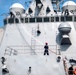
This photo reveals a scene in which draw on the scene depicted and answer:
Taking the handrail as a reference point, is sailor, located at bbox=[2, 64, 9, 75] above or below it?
below

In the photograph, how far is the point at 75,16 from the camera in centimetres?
1551

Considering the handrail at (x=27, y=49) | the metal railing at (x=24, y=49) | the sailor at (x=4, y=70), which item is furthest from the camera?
the handrail at (x=27, y=49)

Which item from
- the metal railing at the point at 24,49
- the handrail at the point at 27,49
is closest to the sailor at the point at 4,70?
the metal railing at the point at 24,49

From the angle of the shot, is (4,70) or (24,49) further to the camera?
(24,49)

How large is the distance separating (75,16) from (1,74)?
18.3 ft

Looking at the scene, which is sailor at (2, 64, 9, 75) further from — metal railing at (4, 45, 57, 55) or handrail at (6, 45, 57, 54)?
handrail at (6, 45, 57, 54)

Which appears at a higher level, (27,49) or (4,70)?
(27,49)

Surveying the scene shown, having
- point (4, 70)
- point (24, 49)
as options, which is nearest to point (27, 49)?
point (24, 49)

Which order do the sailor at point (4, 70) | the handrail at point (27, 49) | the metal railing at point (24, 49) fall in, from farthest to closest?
the handrail at point (27, 49) < the metal railing at point (24, 49) < the sailor at point (4, 70)

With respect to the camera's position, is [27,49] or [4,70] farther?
[27,49]

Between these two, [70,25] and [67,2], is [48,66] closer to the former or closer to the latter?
[70,25]

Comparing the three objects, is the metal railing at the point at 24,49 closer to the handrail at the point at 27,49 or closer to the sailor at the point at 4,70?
the handrail at the point at 27,49

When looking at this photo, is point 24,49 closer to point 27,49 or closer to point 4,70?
point 27,49

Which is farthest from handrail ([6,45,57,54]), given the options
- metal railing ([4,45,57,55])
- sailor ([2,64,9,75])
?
sailor ([2,64,9,75])
